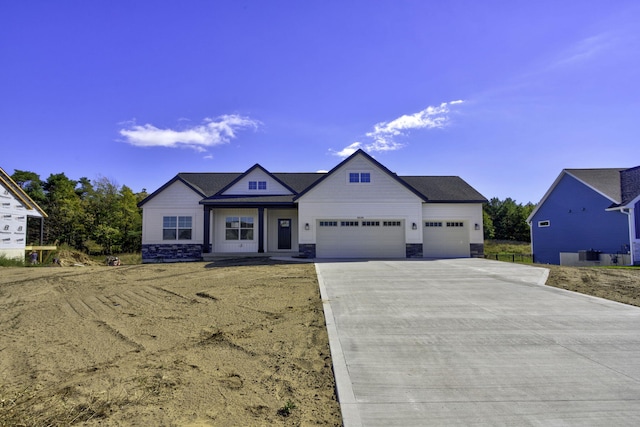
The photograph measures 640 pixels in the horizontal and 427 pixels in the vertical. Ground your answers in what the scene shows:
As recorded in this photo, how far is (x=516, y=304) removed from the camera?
757 cm

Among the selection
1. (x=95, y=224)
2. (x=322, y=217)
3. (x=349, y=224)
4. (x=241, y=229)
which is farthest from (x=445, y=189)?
(x=95, y=224)

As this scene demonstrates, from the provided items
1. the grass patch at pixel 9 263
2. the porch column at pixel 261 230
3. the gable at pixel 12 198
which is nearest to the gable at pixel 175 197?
the porch column at pixel 261 230

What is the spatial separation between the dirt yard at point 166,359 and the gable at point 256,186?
499 inches

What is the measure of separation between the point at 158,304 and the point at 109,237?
25.9m

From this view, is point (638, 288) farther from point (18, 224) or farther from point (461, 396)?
point (18, 224)

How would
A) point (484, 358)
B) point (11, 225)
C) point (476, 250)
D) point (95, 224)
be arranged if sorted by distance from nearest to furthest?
point (484, 358), point (476, 250), point (11, 225), point (95, 224)

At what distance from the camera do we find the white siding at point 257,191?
838 inches

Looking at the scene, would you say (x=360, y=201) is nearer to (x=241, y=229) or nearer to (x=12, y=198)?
(x=241, y=229)

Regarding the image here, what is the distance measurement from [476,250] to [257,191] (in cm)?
1321

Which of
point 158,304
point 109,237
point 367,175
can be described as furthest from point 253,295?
point 109,237

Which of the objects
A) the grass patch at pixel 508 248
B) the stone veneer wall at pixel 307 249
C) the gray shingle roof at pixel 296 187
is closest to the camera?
the stone veneer wall at pixel 307 249

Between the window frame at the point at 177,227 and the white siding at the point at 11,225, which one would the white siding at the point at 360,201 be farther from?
the white siding at the point at 11,225

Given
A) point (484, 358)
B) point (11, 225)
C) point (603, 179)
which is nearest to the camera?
point (484, 358)

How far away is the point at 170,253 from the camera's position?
2078 centimetres
